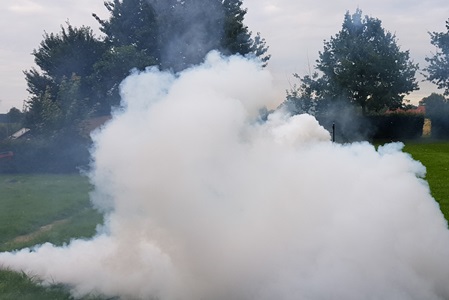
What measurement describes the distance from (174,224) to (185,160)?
988mm

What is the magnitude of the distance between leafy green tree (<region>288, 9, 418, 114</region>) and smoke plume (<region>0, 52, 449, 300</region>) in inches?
944

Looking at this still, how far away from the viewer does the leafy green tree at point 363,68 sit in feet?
117

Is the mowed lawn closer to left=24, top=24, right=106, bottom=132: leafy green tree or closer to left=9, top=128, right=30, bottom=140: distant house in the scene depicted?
left=9, top=128, right=30, bottom=140: distant house

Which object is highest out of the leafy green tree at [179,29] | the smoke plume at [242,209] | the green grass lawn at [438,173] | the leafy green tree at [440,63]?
the leafy green tree at [440,63]

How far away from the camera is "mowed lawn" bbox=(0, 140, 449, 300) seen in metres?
8.98

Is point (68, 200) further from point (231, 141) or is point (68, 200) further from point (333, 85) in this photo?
point (333, 85)

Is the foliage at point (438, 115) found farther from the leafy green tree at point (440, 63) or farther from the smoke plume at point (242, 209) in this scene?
the smoke plume at point (242, 209)

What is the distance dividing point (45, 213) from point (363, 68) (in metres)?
26.5

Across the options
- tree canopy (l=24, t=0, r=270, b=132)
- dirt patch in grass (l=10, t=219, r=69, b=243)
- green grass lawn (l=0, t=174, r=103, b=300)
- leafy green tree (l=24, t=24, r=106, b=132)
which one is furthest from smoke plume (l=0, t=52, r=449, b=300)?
A: leafy green tree (l=24, t=24, r=106, b=132)

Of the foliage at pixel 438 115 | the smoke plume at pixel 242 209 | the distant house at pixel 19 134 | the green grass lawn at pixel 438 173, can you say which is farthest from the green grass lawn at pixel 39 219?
the foliage at pixel 438 115

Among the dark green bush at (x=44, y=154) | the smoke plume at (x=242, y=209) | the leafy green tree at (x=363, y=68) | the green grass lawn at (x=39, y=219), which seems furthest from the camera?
the leafy green tree at (x=363, y=68)

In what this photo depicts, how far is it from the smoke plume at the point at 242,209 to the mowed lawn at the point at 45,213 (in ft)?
2.07

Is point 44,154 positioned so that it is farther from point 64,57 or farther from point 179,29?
point 64,57

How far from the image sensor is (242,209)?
852cm
